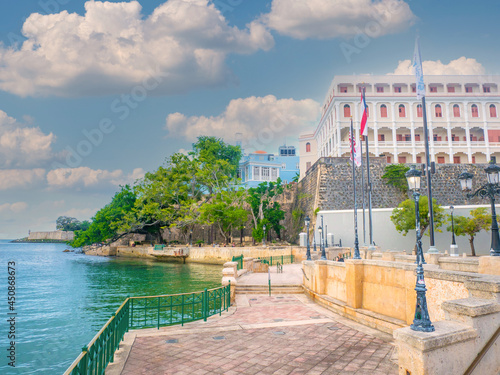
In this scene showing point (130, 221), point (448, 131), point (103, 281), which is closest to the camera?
point (103, 281)

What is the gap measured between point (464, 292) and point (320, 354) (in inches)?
120

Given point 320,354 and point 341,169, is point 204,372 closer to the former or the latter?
point 320,354

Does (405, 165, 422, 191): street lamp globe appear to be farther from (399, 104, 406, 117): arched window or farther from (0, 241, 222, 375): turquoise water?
(399, 104, 406, 117): arched window

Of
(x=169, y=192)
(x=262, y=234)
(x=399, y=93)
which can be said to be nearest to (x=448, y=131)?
(x=399, y=93)

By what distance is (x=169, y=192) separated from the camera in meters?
50.7

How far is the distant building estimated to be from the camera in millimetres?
64562

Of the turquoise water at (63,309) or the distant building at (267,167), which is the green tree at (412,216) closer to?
the turquoise water at (63,309)

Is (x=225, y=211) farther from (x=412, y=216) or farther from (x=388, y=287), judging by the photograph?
(x=388, y=287)

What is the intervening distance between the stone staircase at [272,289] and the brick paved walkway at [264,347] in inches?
190

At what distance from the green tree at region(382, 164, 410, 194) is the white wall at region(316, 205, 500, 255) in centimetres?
727

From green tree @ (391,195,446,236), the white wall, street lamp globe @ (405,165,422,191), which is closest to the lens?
street lamp globe @ (405,165,422,191)

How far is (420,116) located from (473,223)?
2429 cm

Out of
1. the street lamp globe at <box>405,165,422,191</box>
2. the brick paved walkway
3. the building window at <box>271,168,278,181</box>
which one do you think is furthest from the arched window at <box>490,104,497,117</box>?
the street lamp globe at <box>405,165,422,191</box>

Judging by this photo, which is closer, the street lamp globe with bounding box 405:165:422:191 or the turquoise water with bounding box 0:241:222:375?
the street lamp globe with bounding box 405:165:422:191
